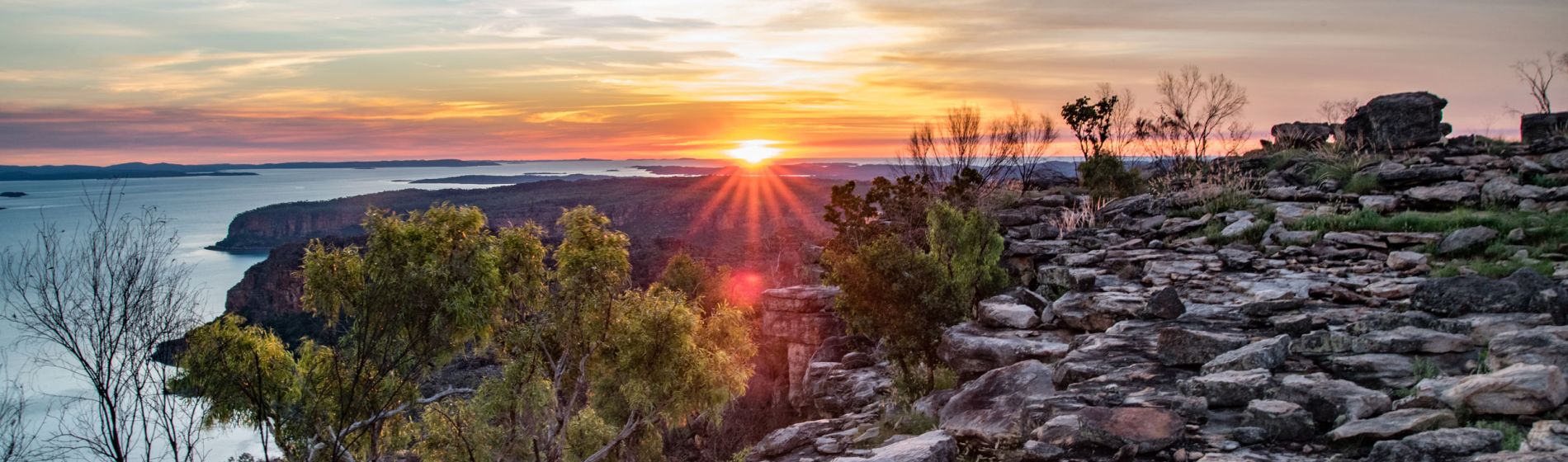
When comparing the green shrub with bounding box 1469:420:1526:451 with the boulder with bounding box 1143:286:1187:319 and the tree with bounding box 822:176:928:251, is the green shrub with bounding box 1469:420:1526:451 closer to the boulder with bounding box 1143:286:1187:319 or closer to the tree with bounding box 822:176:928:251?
the boulder with bounding box 1143:286:1187:319

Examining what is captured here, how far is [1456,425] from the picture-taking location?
597 cm

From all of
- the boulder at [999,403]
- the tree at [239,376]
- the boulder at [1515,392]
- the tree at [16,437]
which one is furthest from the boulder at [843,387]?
the tree at [16,437]

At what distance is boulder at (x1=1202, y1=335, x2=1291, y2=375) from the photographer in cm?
812

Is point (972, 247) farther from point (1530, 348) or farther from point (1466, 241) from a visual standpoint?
point (1530, 348)

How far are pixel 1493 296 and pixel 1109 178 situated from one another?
2015cm

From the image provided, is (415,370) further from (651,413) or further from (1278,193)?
(1278,193)

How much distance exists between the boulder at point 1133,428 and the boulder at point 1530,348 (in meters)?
2.62

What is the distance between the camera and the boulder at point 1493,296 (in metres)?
8.16

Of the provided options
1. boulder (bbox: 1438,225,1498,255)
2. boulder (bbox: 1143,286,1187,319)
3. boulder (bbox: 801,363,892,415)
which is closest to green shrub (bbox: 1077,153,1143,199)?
boulder (bbox: 801,363,892,415)

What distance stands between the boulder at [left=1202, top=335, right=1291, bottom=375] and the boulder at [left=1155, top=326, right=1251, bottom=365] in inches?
19.7

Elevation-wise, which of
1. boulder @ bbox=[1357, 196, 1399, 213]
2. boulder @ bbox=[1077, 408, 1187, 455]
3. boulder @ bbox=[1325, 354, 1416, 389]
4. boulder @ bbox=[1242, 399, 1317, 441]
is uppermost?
boulder @ bbox=[1357, 196, 1399, 213]

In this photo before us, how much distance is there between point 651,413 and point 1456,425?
555 inches

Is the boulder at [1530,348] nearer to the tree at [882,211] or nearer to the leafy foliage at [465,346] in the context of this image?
the leafy foliage at [465,346]

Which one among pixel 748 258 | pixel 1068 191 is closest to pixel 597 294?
pixel 1068 191
